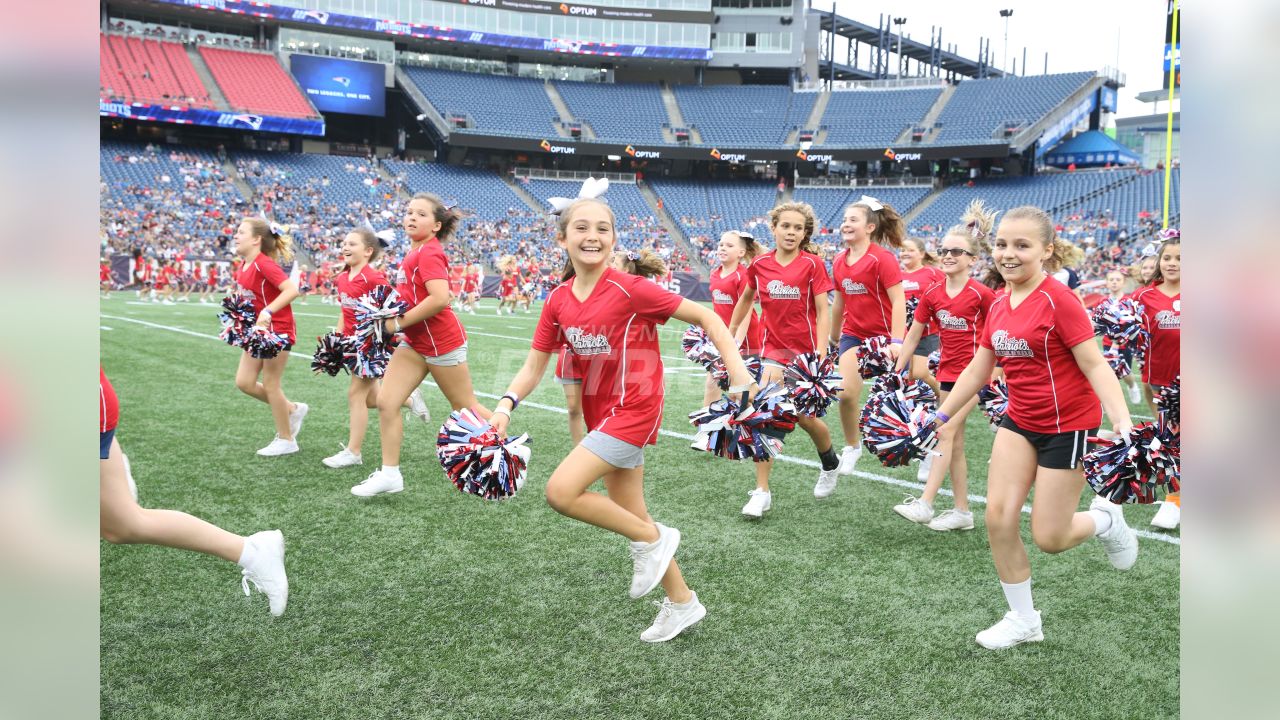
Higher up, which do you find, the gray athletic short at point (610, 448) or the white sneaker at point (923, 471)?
the gray athletic short at point (610, 448)

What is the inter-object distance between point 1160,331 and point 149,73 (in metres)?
38.0

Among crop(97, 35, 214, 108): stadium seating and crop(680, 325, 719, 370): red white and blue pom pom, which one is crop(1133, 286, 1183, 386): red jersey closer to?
crop(680, 325, 719, 370): red white and blue pom pom

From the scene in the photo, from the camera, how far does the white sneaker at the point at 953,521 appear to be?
464cm

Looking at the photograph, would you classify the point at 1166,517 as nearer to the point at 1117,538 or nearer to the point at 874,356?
the point at 1117,538

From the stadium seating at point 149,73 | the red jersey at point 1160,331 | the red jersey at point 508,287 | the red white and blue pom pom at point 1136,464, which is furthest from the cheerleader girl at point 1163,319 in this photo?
the stadium seating at point 149,73

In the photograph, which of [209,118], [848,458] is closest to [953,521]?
[848,458]

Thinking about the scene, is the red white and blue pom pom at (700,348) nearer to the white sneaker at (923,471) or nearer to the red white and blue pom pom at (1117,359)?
the white sneaker at (923,471)

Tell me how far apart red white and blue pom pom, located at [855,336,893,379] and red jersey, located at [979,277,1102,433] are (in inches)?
84.0

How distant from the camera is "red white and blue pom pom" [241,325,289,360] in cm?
570

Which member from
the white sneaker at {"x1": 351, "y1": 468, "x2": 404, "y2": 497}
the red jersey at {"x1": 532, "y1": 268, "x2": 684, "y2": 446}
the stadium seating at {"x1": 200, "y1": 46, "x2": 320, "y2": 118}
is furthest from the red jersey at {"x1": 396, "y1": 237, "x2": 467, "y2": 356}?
the stadium seating at {"x1": 200, "y1": 46, "x2": 320, "y2": 118}

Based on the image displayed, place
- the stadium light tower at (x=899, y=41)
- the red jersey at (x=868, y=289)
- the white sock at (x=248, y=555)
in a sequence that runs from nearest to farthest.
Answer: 1. the white sock at (x=248, y=555)
2. the red jersey at (x=868, y=289)
3. the stadium light tower at (x=899, y=41)

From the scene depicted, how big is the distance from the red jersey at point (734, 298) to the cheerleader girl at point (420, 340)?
1.76 m

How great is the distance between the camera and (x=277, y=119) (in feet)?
117
